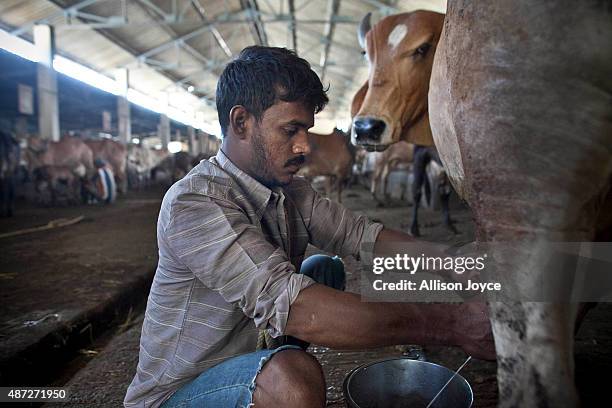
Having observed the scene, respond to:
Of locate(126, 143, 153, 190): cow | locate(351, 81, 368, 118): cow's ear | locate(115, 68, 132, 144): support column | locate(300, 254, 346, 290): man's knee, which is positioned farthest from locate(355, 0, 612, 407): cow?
locate(126, 143, 153, 190): cow

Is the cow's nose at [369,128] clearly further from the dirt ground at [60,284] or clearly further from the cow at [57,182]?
the cow at [57,182]

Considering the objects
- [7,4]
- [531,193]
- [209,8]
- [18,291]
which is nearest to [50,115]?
[7,4]

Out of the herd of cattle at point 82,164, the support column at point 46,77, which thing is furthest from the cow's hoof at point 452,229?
the support column at point 46,77

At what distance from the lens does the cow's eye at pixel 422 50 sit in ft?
9.49

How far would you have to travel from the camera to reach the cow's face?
9.20ft

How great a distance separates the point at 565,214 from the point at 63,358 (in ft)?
8.15

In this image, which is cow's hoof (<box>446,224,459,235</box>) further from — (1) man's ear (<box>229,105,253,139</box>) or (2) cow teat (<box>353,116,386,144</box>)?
(1) man's ear (<box>229,105,253,139</box>)

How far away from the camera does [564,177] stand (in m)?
0.83

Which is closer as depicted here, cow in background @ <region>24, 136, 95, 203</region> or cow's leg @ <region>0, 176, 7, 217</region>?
cow's leg @ <region>0, 176, 7, 217</region>

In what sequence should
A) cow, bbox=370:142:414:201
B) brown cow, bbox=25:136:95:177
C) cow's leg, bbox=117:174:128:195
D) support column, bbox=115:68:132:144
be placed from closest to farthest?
1. cow, bbox=370:142:414:201
2. brown cow, bbox=25:136:95:177
3. cow's leg, bbox=117:174:128:195
4. support column, bbox=115:68:132:144

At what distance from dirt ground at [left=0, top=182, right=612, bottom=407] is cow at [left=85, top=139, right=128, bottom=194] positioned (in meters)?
7.75

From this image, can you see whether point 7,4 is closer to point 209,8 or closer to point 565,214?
point 209,8

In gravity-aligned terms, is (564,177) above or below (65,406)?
above

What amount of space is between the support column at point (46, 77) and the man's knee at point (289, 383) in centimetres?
1110
